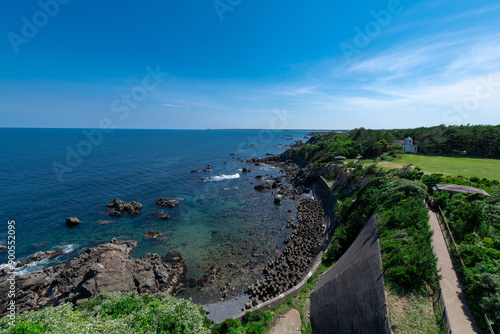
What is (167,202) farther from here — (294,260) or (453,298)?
(453,298)

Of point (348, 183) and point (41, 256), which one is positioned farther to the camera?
point (348, 183)

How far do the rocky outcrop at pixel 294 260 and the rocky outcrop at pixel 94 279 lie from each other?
8.34 metres

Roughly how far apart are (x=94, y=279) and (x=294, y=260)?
777 inches

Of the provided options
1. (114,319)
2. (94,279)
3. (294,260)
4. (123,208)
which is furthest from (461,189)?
(123,208)

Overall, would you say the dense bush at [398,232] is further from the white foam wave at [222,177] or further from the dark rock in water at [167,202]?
the white foam wave at [222,177]

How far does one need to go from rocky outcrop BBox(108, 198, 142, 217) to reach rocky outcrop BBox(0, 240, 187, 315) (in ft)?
39.9

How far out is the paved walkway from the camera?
12974 millimetres

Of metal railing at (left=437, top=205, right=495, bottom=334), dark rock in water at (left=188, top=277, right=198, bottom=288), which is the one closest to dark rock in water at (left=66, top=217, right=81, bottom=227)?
dark rock in water at (left=188, top=277, right=198, bottom=288)

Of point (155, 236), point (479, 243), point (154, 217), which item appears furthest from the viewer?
point (154, 217)

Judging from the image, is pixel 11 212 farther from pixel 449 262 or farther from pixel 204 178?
pixel 449 262

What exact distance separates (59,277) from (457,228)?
→ 114 ft

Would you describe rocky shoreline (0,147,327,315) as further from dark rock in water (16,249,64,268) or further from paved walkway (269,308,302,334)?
paved walkway (269,308,302,334)

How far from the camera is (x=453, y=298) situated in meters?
9.11

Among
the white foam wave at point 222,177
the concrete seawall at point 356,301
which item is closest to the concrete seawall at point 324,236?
the concrete seawall at point 356,301
